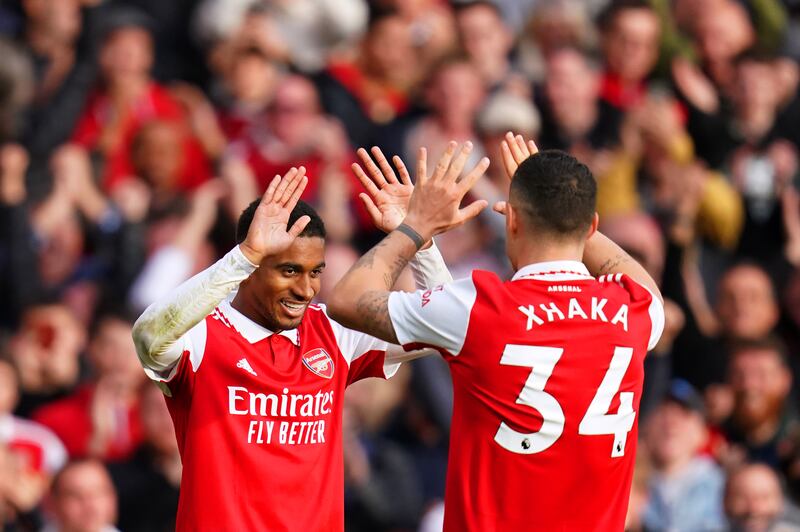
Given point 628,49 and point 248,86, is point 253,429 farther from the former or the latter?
point 628,49

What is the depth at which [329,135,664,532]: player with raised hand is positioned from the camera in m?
5.56

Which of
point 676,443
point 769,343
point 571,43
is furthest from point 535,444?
point 571,43

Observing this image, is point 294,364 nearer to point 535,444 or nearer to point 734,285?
point 535,444

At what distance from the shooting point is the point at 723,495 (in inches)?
401

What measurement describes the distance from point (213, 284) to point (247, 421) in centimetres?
59

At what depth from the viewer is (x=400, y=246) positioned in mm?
5770

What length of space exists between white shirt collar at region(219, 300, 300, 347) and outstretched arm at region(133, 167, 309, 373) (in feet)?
1.10

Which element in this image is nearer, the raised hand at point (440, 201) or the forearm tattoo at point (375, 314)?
the forearm tattoo at point (375, 314)

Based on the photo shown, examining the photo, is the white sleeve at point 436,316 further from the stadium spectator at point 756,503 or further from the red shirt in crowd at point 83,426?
the stadium spectator at point 756,503

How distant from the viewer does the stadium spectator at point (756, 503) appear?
9938mm

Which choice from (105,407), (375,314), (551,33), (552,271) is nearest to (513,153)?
(552,271)

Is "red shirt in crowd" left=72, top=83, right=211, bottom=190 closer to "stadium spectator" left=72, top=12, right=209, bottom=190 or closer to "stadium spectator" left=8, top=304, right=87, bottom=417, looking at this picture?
"stadium spectator" left=72, top=12, right=209, bottom=190

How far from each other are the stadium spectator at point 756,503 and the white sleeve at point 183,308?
502cm

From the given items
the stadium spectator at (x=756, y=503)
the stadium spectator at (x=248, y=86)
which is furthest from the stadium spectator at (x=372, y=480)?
the stadium spectator at (x=248, y=86)
